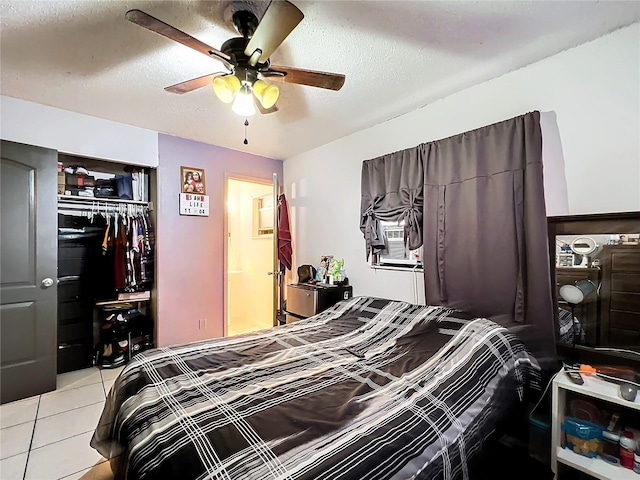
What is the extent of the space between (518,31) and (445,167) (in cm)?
90

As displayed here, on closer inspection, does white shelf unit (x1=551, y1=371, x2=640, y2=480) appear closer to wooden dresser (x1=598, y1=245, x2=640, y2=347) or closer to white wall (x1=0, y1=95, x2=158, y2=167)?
wooden dresser (x1=598, y1=245, x2=640, y2=347)

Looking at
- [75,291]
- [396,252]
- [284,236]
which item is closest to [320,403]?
[396,252]

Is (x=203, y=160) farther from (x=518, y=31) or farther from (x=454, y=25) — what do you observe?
(x=518, y=31)

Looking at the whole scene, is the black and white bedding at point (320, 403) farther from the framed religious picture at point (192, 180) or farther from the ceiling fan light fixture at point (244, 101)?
the framed religious picture at point (192, 180)

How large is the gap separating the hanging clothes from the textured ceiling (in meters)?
1.23

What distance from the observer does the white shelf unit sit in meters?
1.33

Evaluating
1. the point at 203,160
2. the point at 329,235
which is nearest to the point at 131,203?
the point at 203,160

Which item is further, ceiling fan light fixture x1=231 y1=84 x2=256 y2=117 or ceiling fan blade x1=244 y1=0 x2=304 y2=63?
ceiling fan light fixture x1=231 y1=84 x2=256 y2=117

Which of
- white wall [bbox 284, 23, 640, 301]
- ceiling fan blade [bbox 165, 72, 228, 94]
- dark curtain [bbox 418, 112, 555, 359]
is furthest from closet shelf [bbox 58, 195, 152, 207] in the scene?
dark curtain [bbox 418, 112, 555, 359]

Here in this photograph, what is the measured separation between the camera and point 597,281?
170 cm

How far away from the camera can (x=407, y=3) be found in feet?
4.86

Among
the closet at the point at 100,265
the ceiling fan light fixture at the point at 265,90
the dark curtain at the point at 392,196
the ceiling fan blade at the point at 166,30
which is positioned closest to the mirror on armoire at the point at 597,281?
the dark curtain at the point at 392,196

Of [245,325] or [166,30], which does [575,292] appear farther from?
[245,325]

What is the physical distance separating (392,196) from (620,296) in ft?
5.39
